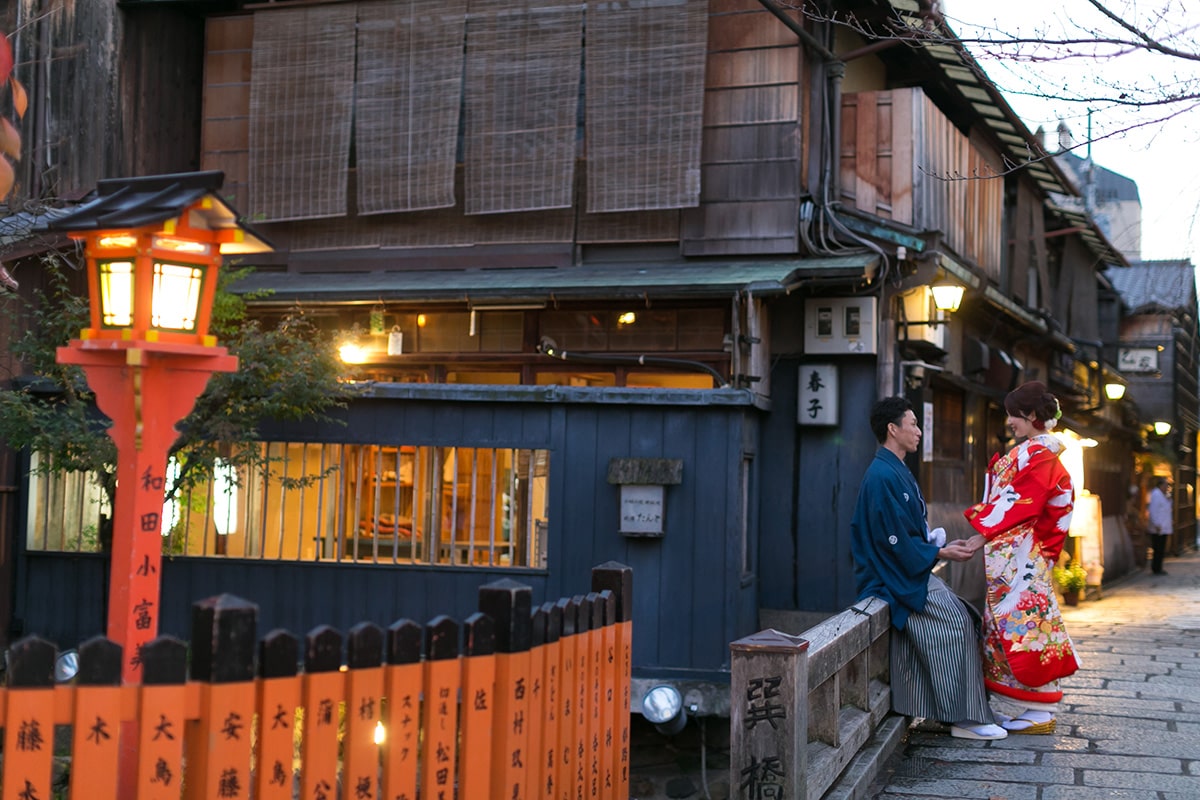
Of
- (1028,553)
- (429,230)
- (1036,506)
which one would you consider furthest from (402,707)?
(429,230)

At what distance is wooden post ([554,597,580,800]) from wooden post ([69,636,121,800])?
1964 millimetres

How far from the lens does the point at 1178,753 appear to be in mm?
7602

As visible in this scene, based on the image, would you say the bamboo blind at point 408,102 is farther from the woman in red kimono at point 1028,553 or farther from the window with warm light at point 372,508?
the woman in red kimono at point 1028,553

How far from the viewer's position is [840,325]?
1412 centimetres

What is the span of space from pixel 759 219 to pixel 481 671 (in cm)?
1069

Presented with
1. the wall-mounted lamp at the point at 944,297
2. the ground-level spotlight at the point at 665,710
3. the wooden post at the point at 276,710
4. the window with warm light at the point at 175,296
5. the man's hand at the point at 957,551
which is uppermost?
the wall-mounted lamp at the point at 944,297

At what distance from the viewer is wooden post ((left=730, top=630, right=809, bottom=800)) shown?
5.32 meters

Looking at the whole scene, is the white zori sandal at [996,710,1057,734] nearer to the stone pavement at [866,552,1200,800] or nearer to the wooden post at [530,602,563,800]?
the stone pavement at [866,552,1200,800]

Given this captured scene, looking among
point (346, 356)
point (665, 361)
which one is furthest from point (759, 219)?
point (346, 356)

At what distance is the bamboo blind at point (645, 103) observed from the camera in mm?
14328

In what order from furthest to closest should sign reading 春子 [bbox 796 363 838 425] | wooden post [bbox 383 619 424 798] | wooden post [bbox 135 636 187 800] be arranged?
1. sign reading 春子 [bbox 796 363 838 425]
2. wooden post [bbox 383 619 424 798]
3. wooden post [bbox 135 636 187 800]

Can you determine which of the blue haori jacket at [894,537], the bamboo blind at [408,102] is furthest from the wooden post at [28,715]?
the bamboo blind at [408,102]

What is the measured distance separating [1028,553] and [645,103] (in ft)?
27.6

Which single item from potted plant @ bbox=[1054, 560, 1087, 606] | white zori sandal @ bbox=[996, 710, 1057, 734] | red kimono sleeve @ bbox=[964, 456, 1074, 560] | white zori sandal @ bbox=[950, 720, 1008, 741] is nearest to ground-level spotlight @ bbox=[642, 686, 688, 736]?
white zori sandal @ bbox=[950, 720, 1008, 741]
